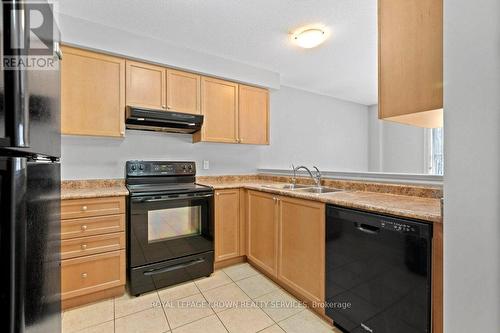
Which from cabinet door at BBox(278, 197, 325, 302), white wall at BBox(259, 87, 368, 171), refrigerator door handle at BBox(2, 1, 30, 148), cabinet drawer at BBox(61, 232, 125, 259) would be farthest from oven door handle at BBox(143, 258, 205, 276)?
refrigerator door handle at BBox(2, 1, 30, 148)

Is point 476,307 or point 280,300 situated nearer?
point 476,307

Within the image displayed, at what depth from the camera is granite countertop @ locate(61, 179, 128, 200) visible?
1.93 metres

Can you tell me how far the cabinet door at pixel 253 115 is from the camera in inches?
121

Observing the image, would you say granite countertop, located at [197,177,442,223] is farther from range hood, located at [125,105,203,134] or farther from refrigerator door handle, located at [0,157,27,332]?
refrigerator door handle, located at [0,157,27,332]

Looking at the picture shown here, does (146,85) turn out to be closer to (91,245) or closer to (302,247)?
(91,245)

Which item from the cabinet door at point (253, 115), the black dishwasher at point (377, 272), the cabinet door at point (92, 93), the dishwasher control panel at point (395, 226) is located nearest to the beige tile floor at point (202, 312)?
the black dishwasher at point (377, 272)

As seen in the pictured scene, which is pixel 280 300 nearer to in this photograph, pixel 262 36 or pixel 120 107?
pixel 120 107

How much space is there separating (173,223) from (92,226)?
0.65 meters

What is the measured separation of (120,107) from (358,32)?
8.03 feet

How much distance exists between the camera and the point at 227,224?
8.69ft

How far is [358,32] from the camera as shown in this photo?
91.5 inches

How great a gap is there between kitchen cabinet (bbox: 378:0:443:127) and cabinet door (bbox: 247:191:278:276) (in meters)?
1.26

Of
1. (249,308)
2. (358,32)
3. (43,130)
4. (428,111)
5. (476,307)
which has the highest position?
(358,32)

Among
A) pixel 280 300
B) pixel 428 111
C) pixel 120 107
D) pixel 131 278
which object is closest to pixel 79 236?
pixel 131 278
